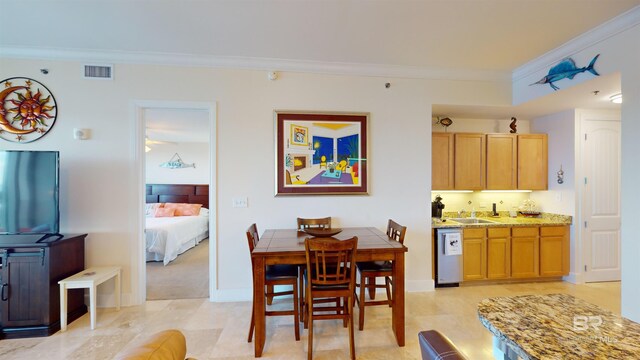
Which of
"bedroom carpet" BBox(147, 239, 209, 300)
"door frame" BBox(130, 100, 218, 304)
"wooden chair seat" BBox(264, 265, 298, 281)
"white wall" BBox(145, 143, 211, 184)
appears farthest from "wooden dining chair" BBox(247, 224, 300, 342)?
"white wall" BBox(145, 143, 211, 184)

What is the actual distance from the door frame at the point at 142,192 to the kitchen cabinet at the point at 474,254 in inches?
125

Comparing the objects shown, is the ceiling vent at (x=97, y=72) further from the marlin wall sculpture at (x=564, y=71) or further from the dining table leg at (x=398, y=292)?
the marlin wall sculpture at (x=564, y=71)

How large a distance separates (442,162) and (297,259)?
259 centimetres

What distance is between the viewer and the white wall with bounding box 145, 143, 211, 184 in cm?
657

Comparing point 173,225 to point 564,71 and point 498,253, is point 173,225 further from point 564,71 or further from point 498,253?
point 564,71

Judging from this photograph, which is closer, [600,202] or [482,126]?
[600,202]

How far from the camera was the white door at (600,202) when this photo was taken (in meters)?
3.51

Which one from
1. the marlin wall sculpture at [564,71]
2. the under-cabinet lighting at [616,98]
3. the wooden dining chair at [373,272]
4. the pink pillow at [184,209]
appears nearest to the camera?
the wooden dining chair at [373,272]

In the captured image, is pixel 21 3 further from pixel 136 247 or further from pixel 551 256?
pixel 551 256

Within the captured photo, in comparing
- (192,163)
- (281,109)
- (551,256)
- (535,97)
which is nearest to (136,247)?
(281,109)

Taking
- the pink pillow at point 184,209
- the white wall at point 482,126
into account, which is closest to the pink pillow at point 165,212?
the pink pillow at point 184,209

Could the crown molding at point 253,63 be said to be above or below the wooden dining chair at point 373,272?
above

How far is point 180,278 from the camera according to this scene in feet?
12.4

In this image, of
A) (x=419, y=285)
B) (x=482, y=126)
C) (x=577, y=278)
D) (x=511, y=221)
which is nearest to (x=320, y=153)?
(x=419, y=285)
